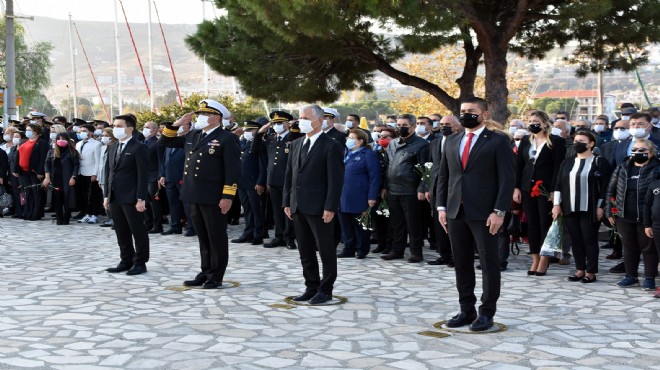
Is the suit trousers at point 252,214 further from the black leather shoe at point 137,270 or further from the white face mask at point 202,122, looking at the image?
the white face mask at point 202,122

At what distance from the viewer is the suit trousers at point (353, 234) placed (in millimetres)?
12289

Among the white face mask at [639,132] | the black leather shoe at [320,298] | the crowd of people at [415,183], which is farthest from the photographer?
the white face mask at [639,132]

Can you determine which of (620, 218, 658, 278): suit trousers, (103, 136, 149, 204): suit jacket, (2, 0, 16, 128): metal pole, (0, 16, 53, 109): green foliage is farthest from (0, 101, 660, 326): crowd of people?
(0, 16, 53, 109): green foliage

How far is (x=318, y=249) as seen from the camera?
29.3ft

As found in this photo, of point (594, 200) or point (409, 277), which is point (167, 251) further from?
point (594, 200)

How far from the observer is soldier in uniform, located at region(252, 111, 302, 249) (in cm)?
1314

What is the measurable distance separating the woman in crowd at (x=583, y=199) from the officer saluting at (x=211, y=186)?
3713 mm

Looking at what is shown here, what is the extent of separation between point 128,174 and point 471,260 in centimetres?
470

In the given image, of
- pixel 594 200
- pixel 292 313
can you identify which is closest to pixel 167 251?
pixel 292 313

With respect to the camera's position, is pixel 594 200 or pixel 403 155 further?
pixel 403 155

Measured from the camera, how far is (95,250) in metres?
12.9

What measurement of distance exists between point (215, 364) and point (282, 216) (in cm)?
716

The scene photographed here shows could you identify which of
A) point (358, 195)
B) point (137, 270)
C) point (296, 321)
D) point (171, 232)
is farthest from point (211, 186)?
point (171, 232)

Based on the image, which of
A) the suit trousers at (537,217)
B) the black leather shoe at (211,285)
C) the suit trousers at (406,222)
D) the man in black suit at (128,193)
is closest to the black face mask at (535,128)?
the suit trousers at (537,217)
